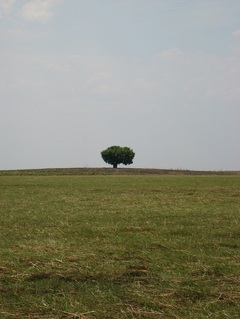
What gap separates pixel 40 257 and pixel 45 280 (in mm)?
1785

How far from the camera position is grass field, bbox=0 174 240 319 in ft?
21.7

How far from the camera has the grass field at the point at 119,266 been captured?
21.7ft

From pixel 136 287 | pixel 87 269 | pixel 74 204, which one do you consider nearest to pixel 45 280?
pixel 87 269

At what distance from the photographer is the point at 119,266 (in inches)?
349

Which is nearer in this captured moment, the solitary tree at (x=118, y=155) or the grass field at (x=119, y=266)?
the grass field at (x=119, y=266)

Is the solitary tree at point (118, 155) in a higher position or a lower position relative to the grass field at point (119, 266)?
higher

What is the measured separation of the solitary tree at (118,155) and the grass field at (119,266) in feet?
332

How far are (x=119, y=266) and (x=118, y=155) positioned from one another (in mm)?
109536

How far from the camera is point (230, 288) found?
7410 millimetres

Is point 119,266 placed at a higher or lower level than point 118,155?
lower

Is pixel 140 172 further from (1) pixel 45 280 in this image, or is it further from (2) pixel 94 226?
(1) pixel 45 280

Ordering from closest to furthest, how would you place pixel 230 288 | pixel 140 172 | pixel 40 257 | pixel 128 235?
pixel 230 288 < pixel 40 257 < pixel 128 235 < pixel 140 172

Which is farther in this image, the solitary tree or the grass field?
the solitary tree

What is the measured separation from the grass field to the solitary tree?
3980 inches
